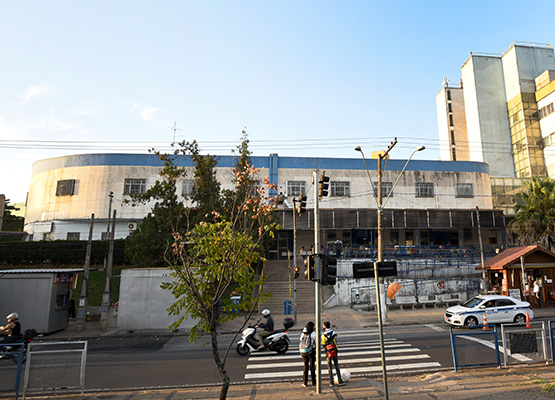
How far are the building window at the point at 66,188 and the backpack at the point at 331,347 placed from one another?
39.8m

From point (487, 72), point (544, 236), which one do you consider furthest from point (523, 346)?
point (487, 72)

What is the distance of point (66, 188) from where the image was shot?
4050 cm

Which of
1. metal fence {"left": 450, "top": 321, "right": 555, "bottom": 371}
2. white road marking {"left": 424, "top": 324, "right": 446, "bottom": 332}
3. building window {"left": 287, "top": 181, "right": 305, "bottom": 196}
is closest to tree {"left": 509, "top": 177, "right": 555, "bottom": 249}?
white road marking {"left": 424, "top": 324, "right": 446, "bottom": 332}

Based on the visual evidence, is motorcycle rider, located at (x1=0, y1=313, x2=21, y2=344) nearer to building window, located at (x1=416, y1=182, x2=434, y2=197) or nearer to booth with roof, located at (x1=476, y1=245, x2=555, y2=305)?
booth with roof, located at (x1=476, y1=245, x2=555, y2=305)

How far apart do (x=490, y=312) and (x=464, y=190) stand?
2976cm

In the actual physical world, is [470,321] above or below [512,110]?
below

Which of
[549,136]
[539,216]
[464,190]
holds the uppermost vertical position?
[549,136]

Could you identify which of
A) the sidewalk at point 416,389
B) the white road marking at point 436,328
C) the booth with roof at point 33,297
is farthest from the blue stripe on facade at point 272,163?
the sidewalk at point 416,389

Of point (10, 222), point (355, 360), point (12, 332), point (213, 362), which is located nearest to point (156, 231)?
point (12, 332)

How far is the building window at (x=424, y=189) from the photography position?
140ft

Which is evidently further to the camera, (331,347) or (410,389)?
(331,347)

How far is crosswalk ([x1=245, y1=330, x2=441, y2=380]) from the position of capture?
10.6 m

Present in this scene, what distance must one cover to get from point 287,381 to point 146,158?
3668cm

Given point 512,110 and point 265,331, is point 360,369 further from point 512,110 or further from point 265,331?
point 512,110
